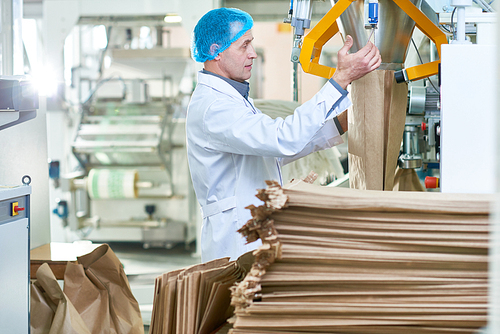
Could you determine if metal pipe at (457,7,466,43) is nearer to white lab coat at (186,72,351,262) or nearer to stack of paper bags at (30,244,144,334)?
white lab coat at (186,72,351,262)

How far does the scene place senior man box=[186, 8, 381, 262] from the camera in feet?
4.82

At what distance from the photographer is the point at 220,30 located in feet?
5.45

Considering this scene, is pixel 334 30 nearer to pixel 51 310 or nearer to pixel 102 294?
pixel 102 294

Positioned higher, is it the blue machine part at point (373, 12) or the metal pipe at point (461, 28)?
the blue machine part at point (373, 12)

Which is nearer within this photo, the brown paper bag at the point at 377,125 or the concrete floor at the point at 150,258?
the brown paper bag at the point at 377,125

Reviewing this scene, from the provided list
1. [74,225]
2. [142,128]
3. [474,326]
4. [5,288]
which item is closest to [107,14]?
[142,128]

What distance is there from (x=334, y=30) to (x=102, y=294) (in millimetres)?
1270

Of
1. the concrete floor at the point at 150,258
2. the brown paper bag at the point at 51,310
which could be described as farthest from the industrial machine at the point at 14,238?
the concrete floor at the point at 150,258

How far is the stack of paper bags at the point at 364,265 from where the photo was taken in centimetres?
76

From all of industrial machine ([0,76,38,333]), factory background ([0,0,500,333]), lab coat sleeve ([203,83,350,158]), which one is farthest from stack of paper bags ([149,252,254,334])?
factory background ([0,0,500,333])

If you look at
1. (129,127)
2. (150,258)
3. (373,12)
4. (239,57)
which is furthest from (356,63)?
(150,258)

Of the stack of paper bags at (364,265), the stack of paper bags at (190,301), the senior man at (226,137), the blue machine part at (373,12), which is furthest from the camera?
the senior man at (226,137)

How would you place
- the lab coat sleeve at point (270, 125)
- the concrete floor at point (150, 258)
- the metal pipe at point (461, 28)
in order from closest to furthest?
1. the metal pipe at point (461, 28)
2. the lab coat sleeve at point (270, 125)
3. the concrete floor at point (150, 258)

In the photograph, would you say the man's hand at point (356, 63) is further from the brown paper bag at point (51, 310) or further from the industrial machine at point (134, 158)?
the industrial machine at point (134, 158)
